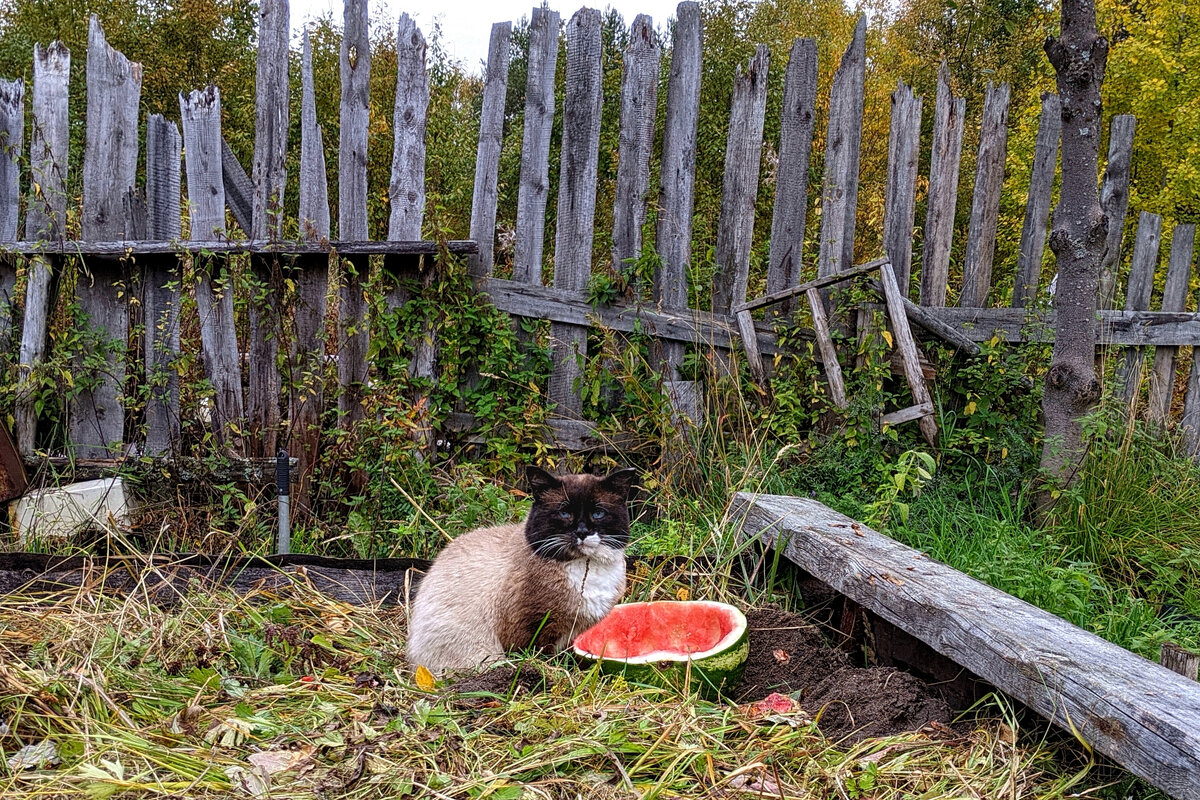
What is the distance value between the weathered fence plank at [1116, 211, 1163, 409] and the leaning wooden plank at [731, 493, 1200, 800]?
3192 millimetres

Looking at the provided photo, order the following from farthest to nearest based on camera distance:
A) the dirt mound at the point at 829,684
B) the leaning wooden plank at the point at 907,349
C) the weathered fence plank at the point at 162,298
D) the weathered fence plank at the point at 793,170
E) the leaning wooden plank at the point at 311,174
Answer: the weathered fence plank at the point at 793,170, the weathered fence plank at the point at 162,298, the leaning wooden plank at the point at 311,174, the leaning wooden plank at the point at 907,349, the dirt mound at the point at 829,684

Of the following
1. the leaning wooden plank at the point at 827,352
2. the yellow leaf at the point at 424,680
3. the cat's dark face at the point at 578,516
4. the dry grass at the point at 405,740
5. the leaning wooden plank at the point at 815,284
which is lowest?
the yellow leaf at the point at 424,680

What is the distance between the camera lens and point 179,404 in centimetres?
583

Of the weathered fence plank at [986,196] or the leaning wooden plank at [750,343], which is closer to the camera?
the leaning wooden plank at [750,343]

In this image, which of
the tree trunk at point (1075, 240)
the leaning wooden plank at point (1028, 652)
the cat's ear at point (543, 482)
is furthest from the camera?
the tree trunk at point (1075, 240)

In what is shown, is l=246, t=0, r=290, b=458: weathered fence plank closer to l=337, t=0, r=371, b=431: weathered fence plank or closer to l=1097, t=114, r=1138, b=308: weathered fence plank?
l=337, t=0, r=371, b=431: weathered fence plank

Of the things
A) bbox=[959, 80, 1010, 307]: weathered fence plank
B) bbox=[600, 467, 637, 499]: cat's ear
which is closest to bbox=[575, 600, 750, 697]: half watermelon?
bbox=[600, 467, 637, 499]: cat's ear

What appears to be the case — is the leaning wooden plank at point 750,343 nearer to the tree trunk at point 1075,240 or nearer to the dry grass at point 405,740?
the tree trunk at point 1075,240

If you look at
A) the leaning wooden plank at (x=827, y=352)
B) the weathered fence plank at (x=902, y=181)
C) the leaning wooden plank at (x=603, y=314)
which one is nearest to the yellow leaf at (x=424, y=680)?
the leaning wooden plank at (x=603, y=314)

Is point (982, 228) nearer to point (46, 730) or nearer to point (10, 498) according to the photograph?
point (46, 730)

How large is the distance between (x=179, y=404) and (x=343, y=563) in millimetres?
2265

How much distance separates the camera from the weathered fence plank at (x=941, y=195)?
5988 millimetres

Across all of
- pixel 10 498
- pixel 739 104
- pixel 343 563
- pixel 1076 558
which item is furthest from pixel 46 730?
pixel 739 104

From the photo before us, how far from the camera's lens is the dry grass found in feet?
7.65
